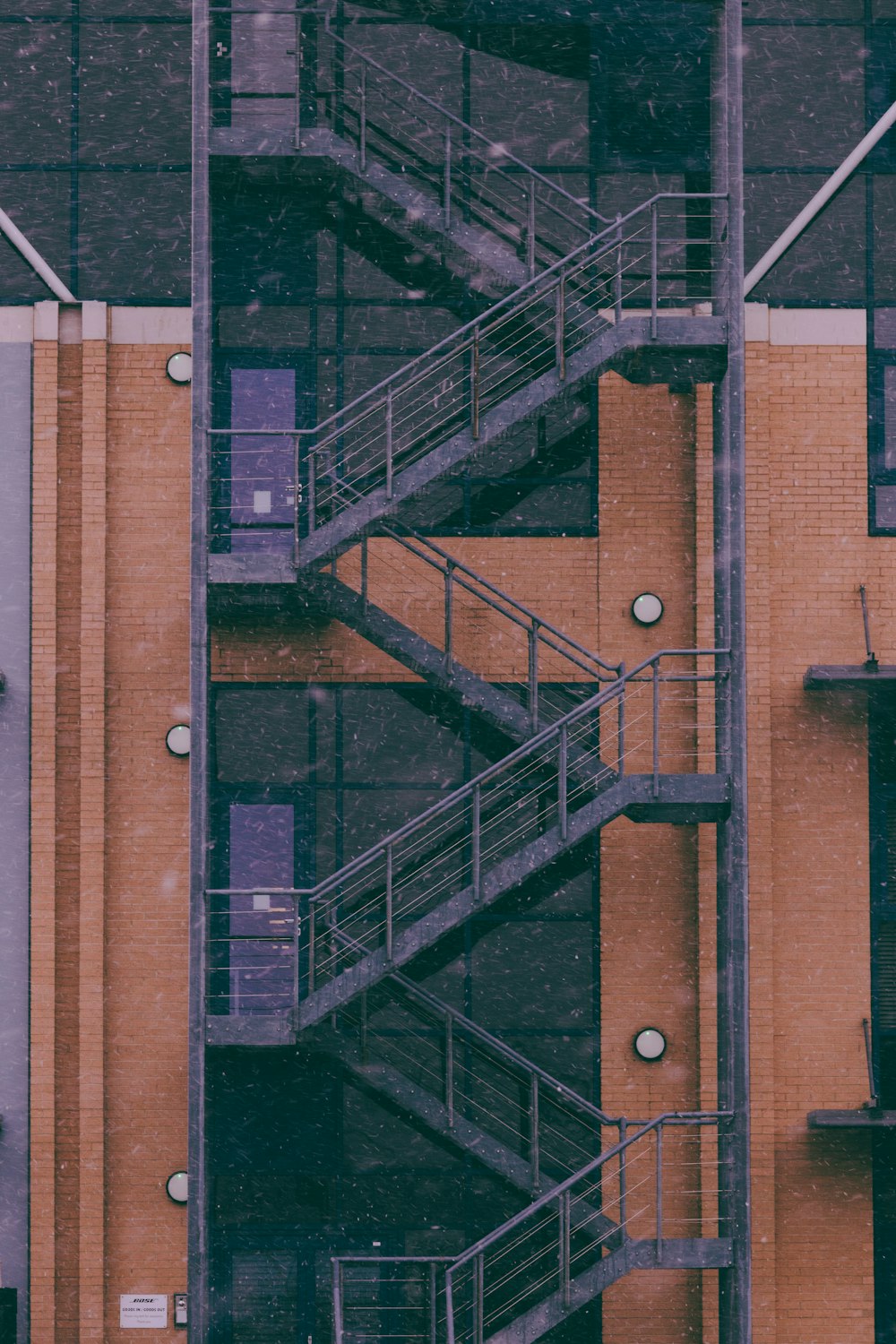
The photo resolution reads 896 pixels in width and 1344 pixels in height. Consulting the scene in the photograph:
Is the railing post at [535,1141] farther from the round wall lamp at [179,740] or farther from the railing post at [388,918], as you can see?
the round wall lamp at [179,740]

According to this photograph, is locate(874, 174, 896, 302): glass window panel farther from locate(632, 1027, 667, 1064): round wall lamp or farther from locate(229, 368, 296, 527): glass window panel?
locate(632, 1027, 667, 1064): round wall lamp

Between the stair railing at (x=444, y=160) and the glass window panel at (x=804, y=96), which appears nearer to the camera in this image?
the stair railing at (x=444, y=160)

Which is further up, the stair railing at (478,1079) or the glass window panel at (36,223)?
the glass window panel at (36,223)

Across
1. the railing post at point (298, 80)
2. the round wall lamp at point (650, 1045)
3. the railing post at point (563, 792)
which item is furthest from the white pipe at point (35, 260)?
the round wall lamp at point (650, 1045)

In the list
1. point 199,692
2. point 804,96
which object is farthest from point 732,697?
point 804,96

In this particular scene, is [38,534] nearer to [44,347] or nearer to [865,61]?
[44,347]

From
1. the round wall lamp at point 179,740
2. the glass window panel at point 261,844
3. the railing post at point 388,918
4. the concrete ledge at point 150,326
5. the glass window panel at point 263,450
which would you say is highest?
the concrete ledge at point 150,326

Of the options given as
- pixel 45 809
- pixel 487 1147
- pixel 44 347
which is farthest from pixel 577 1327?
pixel 44 347

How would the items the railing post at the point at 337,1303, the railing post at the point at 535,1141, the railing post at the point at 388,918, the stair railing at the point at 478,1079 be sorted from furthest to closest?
the stair railing at the point at 478,1079, the railing post at the point at 535,1141, the railing post at the point at 337,1303, the railing post at the point at 388,918

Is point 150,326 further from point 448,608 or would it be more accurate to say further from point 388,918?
point 388,918
